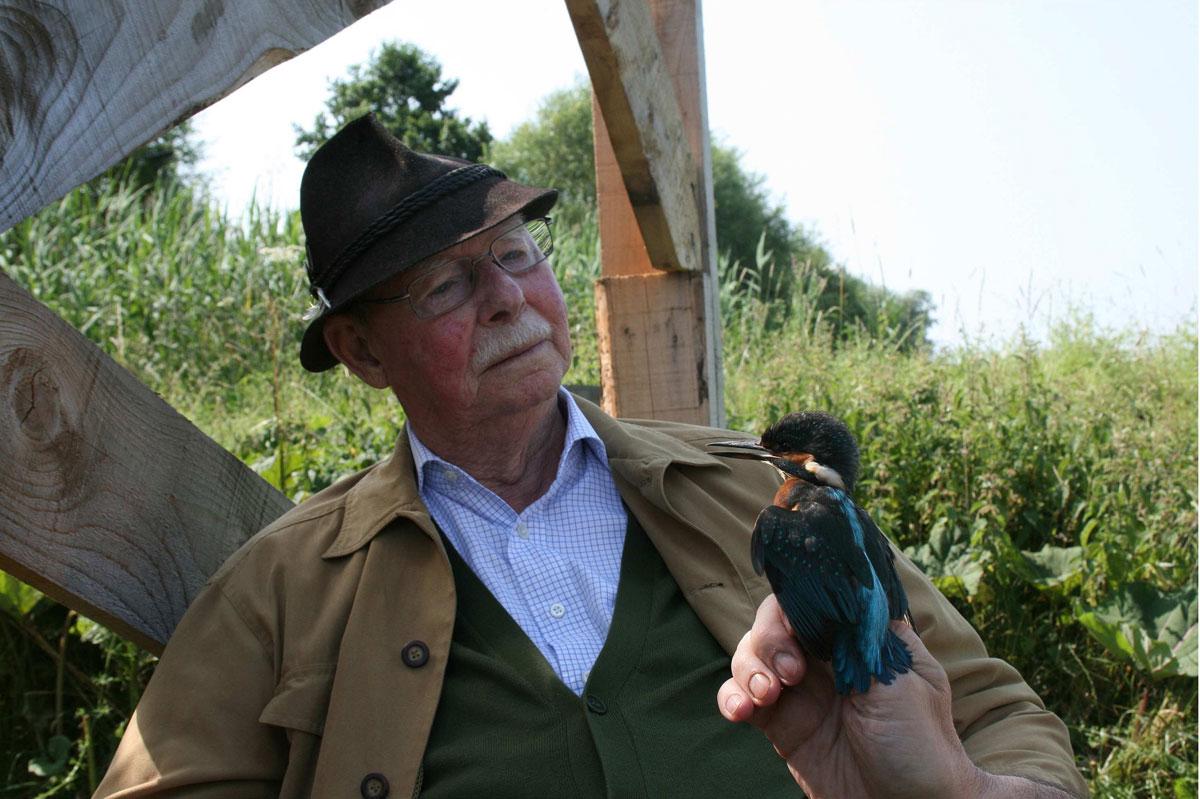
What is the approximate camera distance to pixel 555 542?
234cm

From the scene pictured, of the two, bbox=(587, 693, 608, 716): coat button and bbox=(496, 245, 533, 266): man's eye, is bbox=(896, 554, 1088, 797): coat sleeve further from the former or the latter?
bbox=(496, 245, 533, 266): man's eye

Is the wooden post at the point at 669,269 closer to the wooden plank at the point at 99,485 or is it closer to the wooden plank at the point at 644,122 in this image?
the wooden plank at the point at 644,122

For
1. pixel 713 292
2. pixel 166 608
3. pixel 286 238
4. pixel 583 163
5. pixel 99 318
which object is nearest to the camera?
pixel 166 608

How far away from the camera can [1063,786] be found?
2004 millimetres

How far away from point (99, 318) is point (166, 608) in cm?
547

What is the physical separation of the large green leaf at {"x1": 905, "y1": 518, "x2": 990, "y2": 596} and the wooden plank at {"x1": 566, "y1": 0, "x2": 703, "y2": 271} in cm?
132

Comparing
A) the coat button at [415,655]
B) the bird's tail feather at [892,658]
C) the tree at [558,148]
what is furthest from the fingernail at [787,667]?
the tree at [558,148]

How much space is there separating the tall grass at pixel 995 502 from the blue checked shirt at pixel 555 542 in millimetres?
1368

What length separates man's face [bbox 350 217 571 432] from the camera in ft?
7.88

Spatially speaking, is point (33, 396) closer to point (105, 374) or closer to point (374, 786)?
point (105, 374)

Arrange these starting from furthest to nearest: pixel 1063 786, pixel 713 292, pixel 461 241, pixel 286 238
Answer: pixel 286 238 < pixel 713 292 < pixel 461 241 < pixel 1063 786

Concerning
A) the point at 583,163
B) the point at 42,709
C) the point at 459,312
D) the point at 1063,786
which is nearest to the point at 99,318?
the point at 42,709

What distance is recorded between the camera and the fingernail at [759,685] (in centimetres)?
165

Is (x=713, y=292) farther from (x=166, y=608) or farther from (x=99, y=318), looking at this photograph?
(x=99, y=318)
